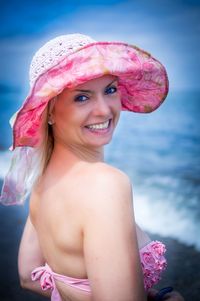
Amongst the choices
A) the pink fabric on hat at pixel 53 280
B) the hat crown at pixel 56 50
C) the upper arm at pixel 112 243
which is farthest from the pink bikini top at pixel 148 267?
the hat crown at pixel 56 50

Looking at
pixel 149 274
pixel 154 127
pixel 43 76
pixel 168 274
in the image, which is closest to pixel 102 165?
pixel 43 76

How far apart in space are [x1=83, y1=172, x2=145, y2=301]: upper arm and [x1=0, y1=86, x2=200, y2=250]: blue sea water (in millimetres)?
1777

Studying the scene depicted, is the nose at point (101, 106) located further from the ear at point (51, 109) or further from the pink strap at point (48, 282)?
the pink strap at point (48, 282)

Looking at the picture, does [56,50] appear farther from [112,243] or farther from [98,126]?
[112,243]

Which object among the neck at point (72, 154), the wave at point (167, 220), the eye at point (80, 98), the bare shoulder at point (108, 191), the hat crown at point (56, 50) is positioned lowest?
the wave at point (167, 220)

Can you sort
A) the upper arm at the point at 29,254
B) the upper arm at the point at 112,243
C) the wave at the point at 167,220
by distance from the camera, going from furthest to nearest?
the wave at the point at 167,220 < the upper arm at the point at 29,254 < the upper arm at the point at 112,243

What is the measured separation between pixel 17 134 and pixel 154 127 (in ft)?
11.0

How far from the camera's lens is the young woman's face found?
0.95 metres

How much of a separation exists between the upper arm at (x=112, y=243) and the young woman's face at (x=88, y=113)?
198 mm

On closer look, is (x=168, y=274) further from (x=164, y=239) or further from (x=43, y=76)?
(x=43, y=76)

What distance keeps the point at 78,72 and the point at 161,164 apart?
2954 millimetres

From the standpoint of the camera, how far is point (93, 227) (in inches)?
32.0

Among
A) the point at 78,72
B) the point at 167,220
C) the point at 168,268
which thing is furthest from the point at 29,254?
the point at 167,220

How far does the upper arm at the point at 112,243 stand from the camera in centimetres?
80
